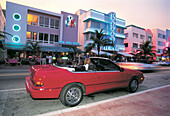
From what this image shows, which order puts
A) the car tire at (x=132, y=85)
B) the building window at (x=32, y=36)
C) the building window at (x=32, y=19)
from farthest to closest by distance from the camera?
the building window at (x=32, y=19)
the building window at (x=32, y=36)
the car tire at (x=132, y=85)

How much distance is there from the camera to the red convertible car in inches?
105

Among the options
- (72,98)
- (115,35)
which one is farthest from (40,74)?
(115,35)

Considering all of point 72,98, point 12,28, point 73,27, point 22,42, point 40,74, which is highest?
point 73,27

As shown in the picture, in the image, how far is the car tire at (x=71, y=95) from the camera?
287 centimetres

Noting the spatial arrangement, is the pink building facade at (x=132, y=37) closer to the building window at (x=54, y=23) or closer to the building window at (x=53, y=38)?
the building window at (x=54, y=23)

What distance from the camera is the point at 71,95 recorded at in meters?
3.01

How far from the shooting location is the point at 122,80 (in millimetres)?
4062

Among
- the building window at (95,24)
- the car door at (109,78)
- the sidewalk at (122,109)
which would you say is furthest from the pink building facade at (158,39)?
the sidewalk at (122,109)

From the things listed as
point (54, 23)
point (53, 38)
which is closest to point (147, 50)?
point (53, 38)

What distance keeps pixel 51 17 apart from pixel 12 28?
26.4ft

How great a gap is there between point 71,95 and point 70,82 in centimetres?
42

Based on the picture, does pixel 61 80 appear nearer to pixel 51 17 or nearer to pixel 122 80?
pixel 122 80

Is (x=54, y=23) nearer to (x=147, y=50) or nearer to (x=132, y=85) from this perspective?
(x=132, y=85)

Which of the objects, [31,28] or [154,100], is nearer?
[154,100]
